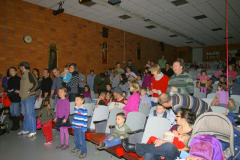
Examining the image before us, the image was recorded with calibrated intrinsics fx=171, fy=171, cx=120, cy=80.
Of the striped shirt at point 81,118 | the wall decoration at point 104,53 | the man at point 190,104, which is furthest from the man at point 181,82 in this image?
the wall decoration at point 104,53

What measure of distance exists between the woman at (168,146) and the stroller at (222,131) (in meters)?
0.21

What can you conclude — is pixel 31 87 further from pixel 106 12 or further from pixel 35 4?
pixel 106 12

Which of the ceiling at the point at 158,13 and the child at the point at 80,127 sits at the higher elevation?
the ceiling at the point at 158,13

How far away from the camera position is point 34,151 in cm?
316

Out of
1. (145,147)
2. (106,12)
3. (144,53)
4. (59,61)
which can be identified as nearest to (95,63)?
(59,61)

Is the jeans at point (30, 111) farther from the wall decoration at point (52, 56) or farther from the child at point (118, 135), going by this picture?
the wall decoration at point (52, 56)

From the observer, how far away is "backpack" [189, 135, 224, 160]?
1536 millimetres

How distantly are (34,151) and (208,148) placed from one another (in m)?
2.96

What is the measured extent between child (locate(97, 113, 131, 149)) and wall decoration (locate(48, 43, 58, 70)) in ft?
16.0

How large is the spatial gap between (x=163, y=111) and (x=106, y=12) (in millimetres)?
5582

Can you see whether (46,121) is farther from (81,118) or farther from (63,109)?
(81,118)

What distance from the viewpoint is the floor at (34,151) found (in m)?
2.92

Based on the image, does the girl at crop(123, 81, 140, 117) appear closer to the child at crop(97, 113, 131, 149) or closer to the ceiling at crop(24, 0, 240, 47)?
the child at crop(97, 113, 131, 149)

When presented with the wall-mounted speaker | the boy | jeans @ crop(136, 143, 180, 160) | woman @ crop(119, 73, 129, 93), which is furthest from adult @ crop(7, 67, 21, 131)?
the wall-mounted speaker
